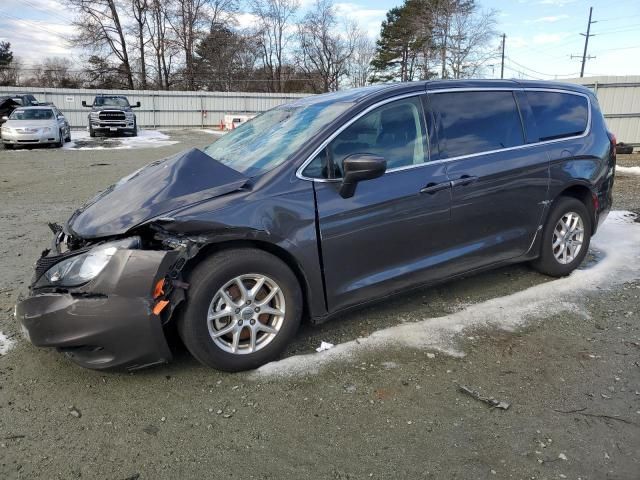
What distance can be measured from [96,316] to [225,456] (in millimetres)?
1035

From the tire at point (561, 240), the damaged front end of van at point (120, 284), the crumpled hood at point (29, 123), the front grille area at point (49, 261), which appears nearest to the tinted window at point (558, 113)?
the tire at point (561, 240)


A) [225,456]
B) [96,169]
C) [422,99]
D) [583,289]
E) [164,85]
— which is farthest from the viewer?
[164,85]

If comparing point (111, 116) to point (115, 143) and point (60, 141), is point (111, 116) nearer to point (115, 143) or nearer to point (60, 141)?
point (115, 143)

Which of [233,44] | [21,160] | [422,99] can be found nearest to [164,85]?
[233,44]

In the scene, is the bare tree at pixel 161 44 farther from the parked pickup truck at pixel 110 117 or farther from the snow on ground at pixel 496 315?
the snow on ground at pixel 496 315

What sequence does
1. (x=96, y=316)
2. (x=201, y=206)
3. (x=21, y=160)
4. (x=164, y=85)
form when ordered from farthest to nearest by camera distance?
1. (x=164, y=85)
2. (x=21, y=160)
3. (x=201, y=206)
4. (x=96, y=316)

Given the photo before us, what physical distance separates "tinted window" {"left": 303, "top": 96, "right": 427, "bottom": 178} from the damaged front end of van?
63cm

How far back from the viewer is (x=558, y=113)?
4.62 m

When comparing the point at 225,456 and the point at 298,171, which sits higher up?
the point at 298,171

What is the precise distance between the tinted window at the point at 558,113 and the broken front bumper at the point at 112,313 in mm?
3423

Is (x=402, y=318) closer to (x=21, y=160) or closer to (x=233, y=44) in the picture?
(x=21, y=160)

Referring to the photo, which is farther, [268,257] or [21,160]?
[21,160]

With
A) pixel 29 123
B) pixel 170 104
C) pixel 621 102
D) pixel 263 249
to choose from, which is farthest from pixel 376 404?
pixel 170 104

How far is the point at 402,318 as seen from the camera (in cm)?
393
